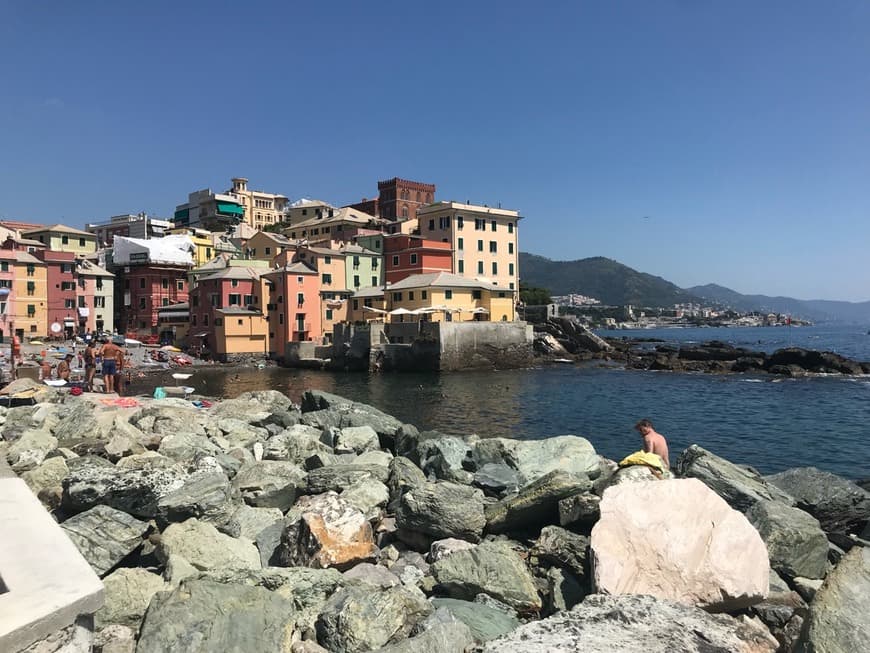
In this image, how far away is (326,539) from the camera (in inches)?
264

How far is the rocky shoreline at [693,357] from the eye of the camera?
46.6 metres

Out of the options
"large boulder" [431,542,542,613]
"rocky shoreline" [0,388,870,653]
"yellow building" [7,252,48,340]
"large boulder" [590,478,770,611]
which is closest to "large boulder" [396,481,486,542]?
"rocky shoreline" [0,388,870,653]

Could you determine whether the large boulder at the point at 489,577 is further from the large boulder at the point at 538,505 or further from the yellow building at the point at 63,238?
the yellow building at the point at 63,238

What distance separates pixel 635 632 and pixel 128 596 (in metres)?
4.53

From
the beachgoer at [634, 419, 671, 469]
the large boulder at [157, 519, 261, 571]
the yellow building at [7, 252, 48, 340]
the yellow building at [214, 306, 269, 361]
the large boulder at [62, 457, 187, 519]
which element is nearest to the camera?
the large boulder at [157, 519, 261, 571]

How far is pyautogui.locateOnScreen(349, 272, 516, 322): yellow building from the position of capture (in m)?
53.1

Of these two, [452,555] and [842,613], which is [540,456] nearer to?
[452,555]

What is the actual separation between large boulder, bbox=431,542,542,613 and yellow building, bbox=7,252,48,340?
6728 centimetres

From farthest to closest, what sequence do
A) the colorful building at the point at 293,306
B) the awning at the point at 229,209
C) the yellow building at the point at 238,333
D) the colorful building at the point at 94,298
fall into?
the awning at the point at 229,209 < the colorful building at the point at 94,298 < the colorful building at the point at 293,306 < the yellow building at the point at 238,333

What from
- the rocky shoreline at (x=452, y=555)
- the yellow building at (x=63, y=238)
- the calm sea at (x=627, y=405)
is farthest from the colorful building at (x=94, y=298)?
the rocky shoreline at (x=452, y=555)

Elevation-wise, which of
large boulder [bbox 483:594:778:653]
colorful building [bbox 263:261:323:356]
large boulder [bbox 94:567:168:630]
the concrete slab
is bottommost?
large boulder [bbox 94:567:168:630]

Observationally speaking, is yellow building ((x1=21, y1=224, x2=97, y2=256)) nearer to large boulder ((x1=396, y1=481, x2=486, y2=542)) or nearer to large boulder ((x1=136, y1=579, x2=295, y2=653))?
large boulder ((x1=396, y1=481, x2=486, y2=542))

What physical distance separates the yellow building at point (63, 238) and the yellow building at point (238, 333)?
1232 inches

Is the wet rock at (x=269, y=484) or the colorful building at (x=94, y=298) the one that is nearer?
the wet rock at (x=269, y=484)
